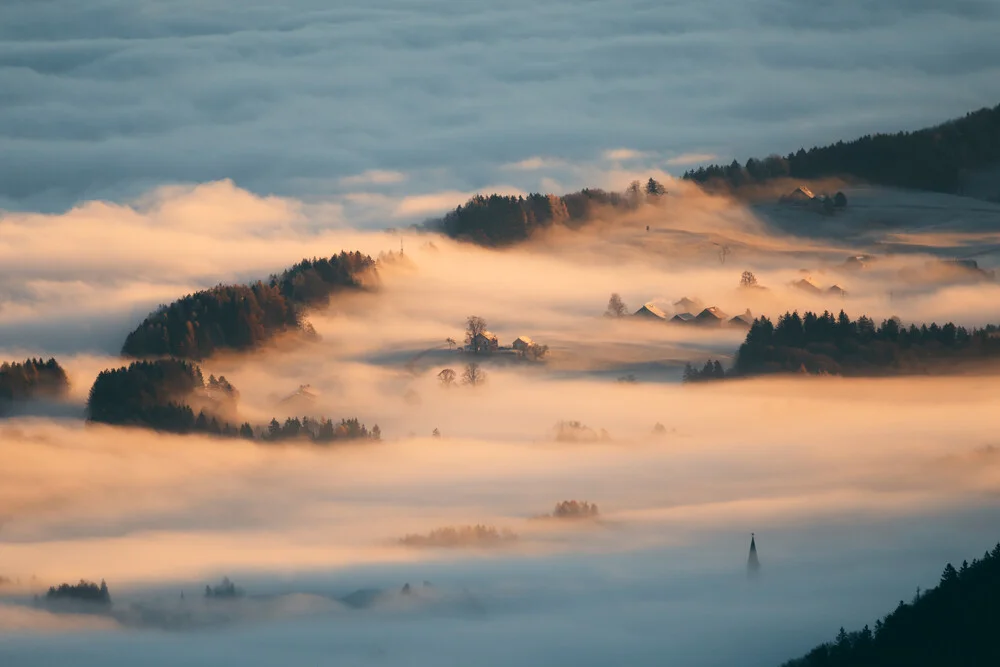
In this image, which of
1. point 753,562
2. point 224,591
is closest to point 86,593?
point 224,591

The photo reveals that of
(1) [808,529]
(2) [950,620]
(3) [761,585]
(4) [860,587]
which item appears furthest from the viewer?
(1) [808,529]

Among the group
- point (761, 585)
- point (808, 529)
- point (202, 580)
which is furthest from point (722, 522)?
point (202, 580)

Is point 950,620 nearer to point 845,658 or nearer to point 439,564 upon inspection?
point 845,658

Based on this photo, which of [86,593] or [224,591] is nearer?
[224,591]

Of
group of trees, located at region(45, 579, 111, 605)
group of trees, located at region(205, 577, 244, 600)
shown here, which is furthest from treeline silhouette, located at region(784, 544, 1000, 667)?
group of trees, located at region(45, 579, 111, 605)

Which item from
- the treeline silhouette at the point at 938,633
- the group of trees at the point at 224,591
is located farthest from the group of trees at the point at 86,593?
the treeline silhouette at the point at 938,633

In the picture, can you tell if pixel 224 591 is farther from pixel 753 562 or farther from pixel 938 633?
pixel 938 633
